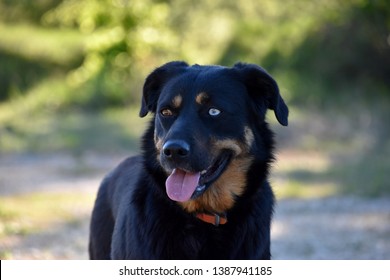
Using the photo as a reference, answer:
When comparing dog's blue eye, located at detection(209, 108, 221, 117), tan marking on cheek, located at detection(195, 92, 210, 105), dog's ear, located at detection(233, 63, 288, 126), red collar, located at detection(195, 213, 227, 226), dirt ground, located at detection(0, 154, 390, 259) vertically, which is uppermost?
dirt ground, located at detection(0, 154, 390, 259)

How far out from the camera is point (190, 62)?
2538cm

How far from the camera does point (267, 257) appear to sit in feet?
17.0

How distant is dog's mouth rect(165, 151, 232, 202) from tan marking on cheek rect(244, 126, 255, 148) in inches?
8.6

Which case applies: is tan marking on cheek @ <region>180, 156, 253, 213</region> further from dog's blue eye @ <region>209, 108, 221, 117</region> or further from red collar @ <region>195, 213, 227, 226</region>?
dog's blue eye @ <region>209, 108, 221, 117</region>

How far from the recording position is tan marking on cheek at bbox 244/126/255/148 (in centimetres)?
514

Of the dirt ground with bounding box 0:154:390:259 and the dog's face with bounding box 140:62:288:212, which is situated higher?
the dirt ground with bounding box 0:154:390:259

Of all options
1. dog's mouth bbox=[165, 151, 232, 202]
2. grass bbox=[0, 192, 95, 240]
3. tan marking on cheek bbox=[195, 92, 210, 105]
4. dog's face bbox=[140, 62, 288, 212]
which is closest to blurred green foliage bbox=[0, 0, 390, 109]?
grass bbox=[0, 192, 95, 240]

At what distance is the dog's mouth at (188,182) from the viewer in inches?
192

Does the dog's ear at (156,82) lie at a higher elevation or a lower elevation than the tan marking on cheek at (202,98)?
higher

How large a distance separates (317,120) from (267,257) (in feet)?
53.9

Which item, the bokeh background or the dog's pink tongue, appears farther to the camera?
the bokeh background

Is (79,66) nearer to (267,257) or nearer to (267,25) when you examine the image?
(267,25)

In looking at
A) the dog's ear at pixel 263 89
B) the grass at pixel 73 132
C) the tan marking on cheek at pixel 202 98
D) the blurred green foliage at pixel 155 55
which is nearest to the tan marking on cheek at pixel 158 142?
the tan marking on cheek at pixel 202 98

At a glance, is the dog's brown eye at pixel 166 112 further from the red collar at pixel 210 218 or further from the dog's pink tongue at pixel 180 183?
the red collar at pixel 210 218
